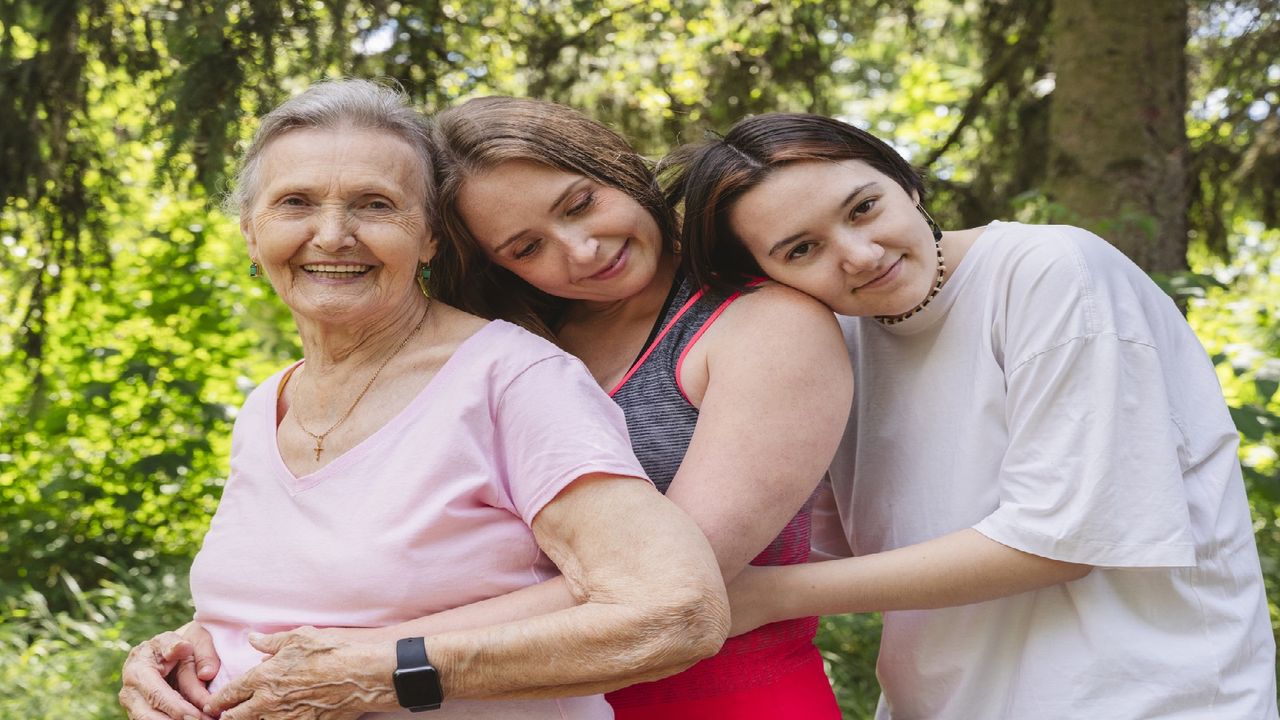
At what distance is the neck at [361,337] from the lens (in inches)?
76.9

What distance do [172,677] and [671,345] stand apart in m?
1.03

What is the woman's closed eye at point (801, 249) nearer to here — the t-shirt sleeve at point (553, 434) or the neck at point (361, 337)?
the t-shirt sleeve at point (553, 434)

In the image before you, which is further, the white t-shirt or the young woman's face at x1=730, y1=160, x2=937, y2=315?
the young woman's face at x1=730, y1=160, x2=937, y2=315

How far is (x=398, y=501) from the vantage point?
5.52 ft

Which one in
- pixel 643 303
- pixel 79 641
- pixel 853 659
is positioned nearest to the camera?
pixel 643 303

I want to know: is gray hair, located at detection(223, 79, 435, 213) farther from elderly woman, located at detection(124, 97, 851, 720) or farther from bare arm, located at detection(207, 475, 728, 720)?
bare arm, located at detection(207, 475, 728, 720)

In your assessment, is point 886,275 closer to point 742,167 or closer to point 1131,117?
point 742,167

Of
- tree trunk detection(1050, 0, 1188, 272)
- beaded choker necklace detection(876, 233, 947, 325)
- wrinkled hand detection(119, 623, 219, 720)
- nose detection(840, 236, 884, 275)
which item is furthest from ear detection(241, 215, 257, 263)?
tree trunk detection(1050, 0, 1188, 272)

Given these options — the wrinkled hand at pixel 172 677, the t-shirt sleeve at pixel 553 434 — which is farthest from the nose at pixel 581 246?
the wrinkled hand at pixel 172 677

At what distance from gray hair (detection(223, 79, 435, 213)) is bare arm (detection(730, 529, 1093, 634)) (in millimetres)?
898

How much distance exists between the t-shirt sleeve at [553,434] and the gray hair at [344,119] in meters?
0.45

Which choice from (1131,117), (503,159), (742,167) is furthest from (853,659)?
(503,159)

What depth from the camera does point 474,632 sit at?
1550mm

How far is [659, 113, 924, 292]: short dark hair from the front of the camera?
190 centimetres
